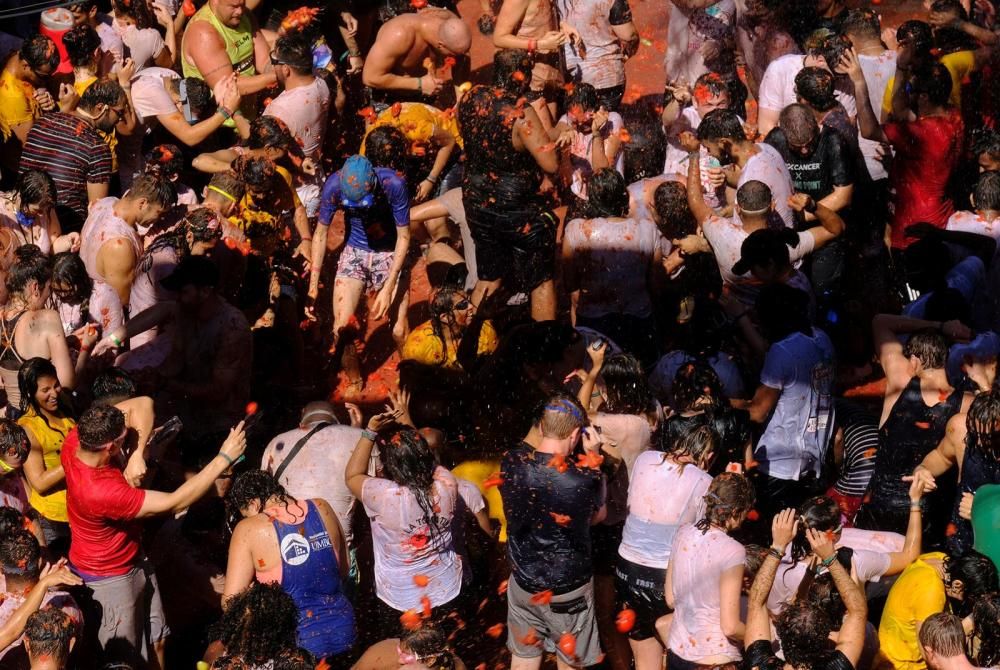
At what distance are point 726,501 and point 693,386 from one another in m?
0.98

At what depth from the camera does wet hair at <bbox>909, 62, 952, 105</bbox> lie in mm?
7934

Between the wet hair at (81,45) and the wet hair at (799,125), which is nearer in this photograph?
the wet hair at (799,125)

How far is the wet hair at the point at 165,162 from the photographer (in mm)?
8055

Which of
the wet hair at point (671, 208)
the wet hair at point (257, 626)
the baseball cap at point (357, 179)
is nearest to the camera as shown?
the wet hair at point (257, 626)

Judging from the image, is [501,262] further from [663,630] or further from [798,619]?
[798,619]

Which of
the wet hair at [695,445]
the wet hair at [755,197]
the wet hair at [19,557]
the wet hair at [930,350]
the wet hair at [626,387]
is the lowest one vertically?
the wet hair at [19,557]

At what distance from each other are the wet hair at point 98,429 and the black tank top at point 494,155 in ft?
9.64

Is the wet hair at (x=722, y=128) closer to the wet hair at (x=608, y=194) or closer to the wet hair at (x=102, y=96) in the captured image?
the wet hair at (x=608, y=194)

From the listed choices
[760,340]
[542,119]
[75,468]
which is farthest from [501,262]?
[75,468]

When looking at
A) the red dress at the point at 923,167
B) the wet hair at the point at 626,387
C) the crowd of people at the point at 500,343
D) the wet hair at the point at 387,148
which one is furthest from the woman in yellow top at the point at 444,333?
the red dress at the point at 923,167

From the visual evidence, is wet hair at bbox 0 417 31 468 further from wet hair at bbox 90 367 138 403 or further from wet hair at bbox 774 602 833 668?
wet hair at bbox 774 602 833 668

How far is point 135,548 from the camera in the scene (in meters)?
5.84

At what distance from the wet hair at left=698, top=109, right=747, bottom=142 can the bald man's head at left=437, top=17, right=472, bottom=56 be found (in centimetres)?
216

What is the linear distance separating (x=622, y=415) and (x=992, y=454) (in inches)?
65.0
